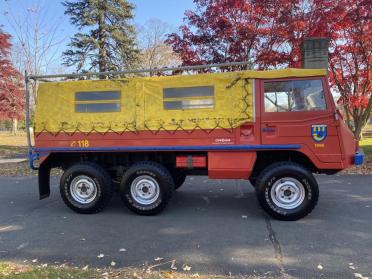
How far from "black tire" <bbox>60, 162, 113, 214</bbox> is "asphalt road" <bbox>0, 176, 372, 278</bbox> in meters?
0.20

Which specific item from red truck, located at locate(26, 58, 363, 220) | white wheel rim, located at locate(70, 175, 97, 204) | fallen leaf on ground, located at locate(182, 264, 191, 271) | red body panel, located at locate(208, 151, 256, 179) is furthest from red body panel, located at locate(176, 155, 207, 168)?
fallen leaf on ground, located at locate(182, 264, 191, 271)

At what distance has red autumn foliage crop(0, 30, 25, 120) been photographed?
68.0 feet

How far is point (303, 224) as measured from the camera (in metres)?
6.12

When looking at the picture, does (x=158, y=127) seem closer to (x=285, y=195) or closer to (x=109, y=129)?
(x=109, y=129)

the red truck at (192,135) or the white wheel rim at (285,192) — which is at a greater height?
the red truck at (192,135)

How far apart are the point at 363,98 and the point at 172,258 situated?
33.1 ft

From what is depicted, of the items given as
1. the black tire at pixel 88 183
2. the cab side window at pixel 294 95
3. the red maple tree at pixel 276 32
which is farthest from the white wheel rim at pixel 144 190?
the red maple tree at pixel 276 32

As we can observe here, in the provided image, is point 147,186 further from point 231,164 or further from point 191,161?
point 231,164

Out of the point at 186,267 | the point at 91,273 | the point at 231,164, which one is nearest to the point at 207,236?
the point at 186,267

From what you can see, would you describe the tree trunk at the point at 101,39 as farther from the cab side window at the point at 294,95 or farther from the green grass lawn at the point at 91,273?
the green grass lawn at the point at 91,273

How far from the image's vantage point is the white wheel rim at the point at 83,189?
7125 mm

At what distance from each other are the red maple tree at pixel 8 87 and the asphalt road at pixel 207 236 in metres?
14.4

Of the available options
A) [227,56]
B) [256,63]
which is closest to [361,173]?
[256,63]

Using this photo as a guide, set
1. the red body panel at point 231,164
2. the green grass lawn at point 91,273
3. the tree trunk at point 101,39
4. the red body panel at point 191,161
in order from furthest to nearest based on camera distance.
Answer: the tree trunk at point 101,39 < the red body panel at point 191,161 < the red body panel at point 231,164 < the green grass lawn at point 91,273
